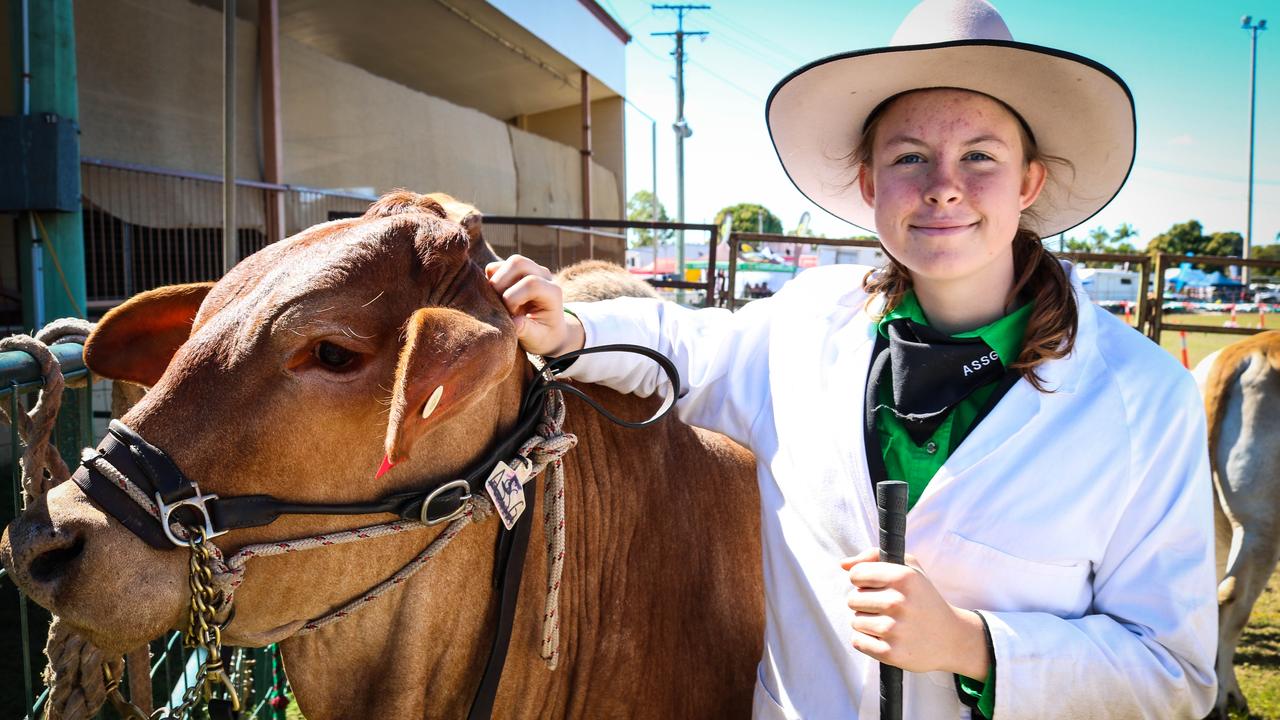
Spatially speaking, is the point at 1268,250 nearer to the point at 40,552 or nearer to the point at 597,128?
the point at 597,128

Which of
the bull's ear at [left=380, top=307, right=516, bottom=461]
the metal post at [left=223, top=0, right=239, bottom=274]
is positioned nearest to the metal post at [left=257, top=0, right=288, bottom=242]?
the metal post at [left=223, top=0, right=239, bottom=274]

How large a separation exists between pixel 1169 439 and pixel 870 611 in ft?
2.28

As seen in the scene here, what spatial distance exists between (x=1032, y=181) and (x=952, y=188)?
41 centimetres

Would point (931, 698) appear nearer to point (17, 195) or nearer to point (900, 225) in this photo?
point (900, 225)

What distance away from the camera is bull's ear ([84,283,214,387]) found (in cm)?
207

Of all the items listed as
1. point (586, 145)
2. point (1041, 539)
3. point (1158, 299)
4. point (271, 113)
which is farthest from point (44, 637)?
point (586, 145)

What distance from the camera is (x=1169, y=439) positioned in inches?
61.2

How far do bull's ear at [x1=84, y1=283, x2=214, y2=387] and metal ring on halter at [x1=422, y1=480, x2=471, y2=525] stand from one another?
98 cm

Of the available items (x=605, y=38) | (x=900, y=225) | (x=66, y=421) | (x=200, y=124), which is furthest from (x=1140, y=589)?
(x=605, y=38)

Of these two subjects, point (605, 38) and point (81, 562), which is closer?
point (81, 562)

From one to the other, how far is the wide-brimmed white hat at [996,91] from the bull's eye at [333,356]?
1.27m

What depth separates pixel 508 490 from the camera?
5.74 feet

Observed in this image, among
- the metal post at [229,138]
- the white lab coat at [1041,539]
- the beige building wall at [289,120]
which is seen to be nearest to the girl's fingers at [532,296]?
the white lab coat at [1041,539]

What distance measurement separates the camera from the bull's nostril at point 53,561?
1378 mm
